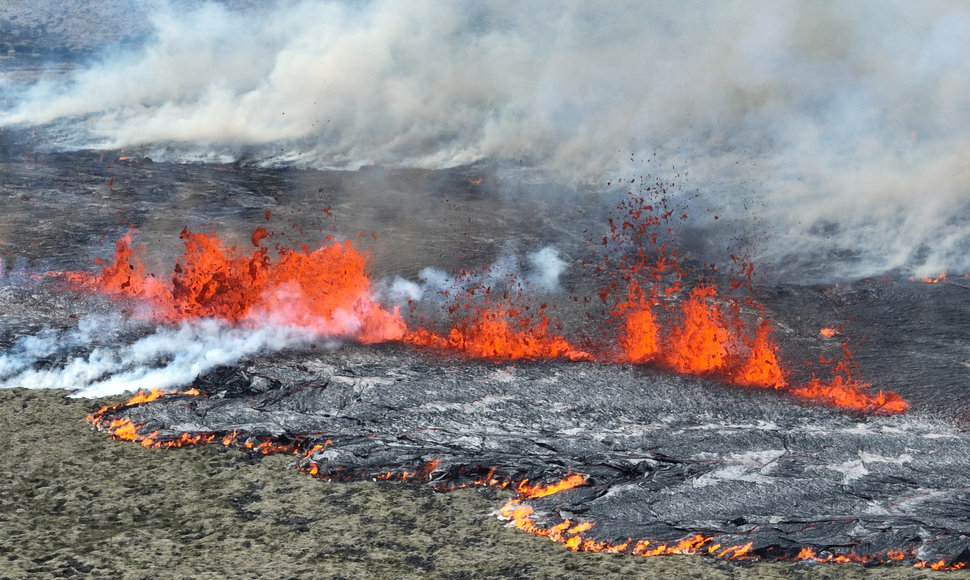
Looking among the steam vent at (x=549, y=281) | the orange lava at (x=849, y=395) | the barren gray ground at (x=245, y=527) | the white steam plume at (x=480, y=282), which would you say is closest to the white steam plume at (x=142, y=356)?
the steam vent at (x=549, y=281)

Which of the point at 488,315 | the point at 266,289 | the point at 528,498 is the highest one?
the point at 266,289

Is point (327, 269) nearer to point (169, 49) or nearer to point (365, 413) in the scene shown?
point (365, 413)

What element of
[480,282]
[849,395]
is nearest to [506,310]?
[480,282]

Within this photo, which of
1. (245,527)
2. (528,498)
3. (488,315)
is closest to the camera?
(245,527)

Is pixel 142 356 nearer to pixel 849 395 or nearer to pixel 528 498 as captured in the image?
pixel 528 498

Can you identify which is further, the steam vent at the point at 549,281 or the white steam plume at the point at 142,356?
the white steam plume at the point at 142,356

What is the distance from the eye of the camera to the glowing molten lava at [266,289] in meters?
14.3

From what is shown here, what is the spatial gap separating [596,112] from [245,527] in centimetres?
2115

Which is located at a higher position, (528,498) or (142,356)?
(142,356)

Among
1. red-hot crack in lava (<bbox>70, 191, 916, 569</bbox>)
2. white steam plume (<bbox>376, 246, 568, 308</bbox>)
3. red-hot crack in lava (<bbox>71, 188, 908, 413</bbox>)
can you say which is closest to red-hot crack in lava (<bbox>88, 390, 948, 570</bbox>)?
red-hot crack in lava (<bbox>70, 191, 916, 569</bbox>)

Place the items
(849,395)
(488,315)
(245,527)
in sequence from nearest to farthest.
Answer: (245,527), (849,395), (488,315)

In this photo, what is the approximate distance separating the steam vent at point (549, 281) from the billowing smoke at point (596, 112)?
13cm

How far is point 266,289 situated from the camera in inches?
591

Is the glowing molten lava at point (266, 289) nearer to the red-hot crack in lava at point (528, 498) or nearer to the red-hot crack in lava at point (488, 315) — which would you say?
the red-hot crack in lava at point (488, 315)
